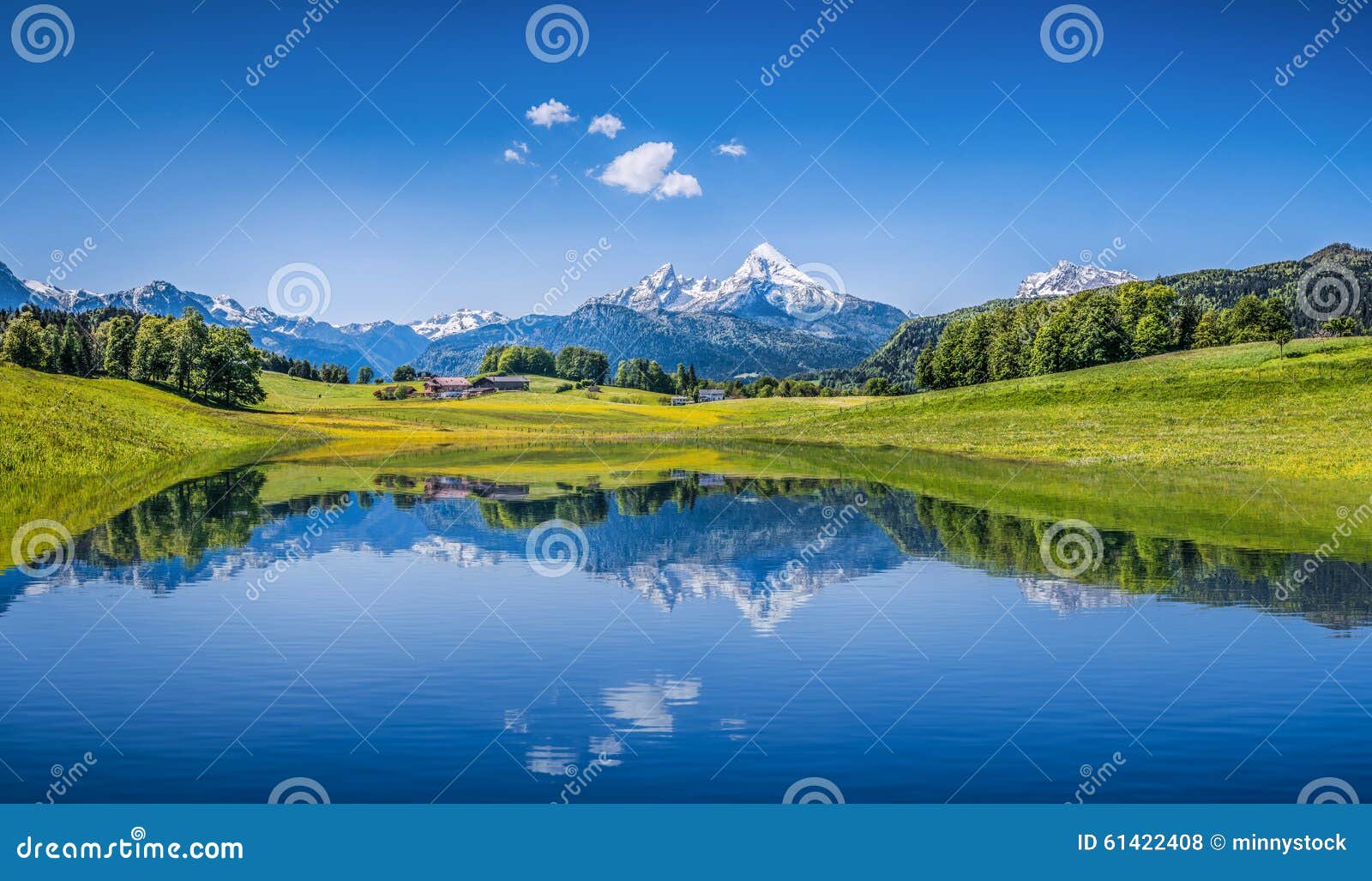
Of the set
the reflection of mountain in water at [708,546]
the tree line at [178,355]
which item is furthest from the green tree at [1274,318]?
the tree line at [178,355]

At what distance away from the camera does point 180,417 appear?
97062 millimetres

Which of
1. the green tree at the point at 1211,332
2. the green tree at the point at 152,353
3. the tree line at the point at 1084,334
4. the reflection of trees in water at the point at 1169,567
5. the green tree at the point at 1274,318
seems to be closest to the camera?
the reflection of trees in water at the point at 1169,567

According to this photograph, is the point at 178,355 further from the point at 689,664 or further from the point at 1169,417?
the point at 689,664

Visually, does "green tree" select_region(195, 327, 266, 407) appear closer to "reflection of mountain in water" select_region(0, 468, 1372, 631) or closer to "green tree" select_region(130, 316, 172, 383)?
"green tree" select_region(130, 316, 172, 383)

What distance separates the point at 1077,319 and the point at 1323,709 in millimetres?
123092

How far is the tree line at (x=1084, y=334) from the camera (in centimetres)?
12788

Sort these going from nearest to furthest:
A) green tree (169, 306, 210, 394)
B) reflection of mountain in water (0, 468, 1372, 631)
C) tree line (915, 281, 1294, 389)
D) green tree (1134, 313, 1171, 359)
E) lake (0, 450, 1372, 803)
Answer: lake (0, 450, 1372, 803), reflection of mountain in water (0, 468, 1372, 631), tree line (915, 281, 1294, 389), green tree (169, 306, 210, 394), green tree (1134, 313, 1171, 359)

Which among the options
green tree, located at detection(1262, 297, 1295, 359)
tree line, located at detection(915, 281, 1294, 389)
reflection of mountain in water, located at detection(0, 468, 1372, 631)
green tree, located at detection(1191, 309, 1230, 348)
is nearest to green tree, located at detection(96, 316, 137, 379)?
reflection of mountain in water, located at detection(0, 468, 1372, 631)

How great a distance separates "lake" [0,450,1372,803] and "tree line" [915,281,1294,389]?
9741 centimetres

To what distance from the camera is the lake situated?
1304cm

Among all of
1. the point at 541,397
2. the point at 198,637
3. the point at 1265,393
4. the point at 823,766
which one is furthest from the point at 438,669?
the point at 541,397

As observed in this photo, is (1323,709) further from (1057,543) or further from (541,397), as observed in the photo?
(541,397)

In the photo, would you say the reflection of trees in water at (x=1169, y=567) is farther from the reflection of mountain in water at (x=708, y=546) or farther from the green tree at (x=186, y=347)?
the green tree at (x=186, y=347)

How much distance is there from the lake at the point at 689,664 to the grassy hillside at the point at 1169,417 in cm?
2894
